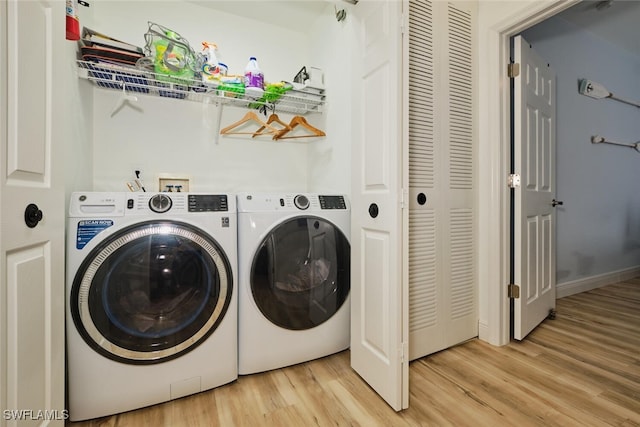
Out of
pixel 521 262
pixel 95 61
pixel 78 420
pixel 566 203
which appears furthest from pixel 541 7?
pixel 78 420

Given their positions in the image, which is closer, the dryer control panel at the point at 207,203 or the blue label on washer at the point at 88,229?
the blue label on washer at the point at 88,229

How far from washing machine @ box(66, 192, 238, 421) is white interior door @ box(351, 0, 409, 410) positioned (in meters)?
0.64

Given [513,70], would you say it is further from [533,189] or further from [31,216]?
[31,216]

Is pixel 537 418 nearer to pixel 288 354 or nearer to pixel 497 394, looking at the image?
pixel 497 394

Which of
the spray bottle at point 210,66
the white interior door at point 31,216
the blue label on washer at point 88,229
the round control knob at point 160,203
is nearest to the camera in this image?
the white interior door at point 31,216

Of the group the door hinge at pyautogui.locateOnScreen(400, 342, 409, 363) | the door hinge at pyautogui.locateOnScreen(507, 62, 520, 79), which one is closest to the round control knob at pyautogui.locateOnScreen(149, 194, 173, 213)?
the door hinge at pyautogui.locateOnScreen(400, 342, 409, 363)

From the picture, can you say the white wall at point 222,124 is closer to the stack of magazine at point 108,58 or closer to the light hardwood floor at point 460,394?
the stack of magazine at point 108,58

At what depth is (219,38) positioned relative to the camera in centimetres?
205

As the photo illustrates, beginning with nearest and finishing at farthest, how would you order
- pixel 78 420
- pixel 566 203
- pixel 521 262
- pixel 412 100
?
1. pixel 78 420
2. pixel 412 100
3. pixel 521 262
4. pixel 566 203

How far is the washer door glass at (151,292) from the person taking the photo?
3.72ft

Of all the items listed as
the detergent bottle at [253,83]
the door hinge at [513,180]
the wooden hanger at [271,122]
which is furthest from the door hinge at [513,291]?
the detergent bottle at [253,83]

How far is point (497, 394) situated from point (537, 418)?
163 mm

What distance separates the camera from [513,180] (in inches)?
69.2

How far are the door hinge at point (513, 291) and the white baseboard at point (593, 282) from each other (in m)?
1.27
